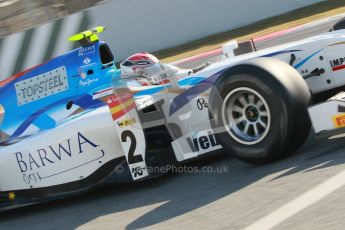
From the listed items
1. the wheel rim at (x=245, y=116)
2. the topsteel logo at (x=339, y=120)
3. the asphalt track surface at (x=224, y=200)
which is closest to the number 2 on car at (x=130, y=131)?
the asphalt track surface at (x=224, y=200)

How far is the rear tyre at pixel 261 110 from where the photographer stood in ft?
14.3

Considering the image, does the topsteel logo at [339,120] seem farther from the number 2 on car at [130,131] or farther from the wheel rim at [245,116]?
the number 2 on car at [130,131]

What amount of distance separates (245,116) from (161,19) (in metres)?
11.4

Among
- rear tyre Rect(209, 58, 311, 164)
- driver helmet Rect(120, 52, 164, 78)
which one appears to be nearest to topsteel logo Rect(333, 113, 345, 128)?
rear tyre Rect(209, 58, 311, 164)

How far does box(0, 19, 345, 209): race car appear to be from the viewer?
444cm

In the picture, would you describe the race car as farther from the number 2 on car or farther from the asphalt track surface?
the asphalt track surface

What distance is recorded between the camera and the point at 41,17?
17016 millimetres

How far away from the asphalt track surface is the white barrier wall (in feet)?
32.4

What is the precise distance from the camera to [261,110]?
4539mm

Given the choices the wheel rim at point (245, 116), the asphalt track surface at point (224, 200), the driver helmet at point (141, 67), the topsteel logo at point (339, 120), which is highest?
the driver helmet at point (141, 67)

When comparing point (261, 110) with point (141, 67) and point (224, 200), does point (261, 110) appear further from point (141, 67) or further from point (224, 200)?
point (141, 67)

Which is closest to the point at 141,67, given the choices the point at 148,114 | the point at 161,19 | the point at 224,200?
the point at 148,114

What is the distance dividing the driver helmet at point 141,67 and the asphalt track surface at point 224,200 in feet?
3.62

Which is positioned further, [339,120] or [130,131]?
[130,131]
